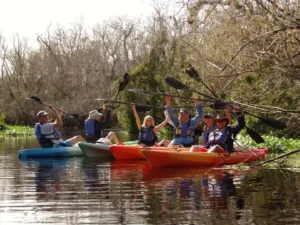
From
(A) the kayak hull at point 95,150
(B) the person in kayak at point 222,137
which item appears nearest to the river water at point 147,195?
(B) the person in kayak at point 222,137

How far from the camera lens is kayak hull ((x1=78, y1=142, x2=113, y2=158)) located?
53.1ft

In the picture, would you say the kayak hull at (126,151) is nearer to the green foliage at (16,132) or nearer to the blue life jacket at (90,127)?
the blue life jacket at (90,127)

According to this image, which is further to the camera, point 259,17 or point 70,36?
point 70,36

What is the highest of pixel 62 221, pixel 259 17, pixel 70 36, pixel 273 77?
pixel 70 36

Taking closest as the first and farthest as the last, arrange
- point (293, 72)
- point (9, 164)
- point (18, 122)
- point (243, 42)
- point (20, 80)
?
point (293, 72)
point (243, 42)
point (9, 164)
point (18, 122)
point (20, 80)

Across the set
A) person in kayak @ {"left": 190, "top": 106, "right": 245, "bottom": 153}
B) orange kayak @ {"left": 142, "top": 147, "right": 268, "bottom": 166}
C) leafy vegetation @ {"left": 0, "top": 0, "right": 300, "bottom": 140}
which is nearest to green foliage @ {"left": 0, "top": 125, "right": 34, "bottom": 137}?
leafy vegetation @ {"left": 0, "top": 0, "right": 300, "bottom": 140}

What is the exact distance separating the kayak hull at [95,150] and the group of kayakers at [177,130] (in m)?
0.41

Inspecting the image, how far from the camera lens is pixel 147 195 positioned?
9.28 meters

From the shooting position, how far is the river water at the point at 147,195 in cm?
750

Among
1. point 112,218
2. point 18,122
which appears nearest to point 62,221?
point 112,218

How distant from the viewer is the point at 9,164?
14.7 m

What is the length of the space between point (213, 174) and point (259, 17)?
10.0 ft

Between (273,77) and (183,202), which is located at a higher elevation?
(273,77)

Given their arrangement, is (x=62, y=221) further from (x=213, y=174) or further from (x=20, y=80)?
(x=20, y=80)
